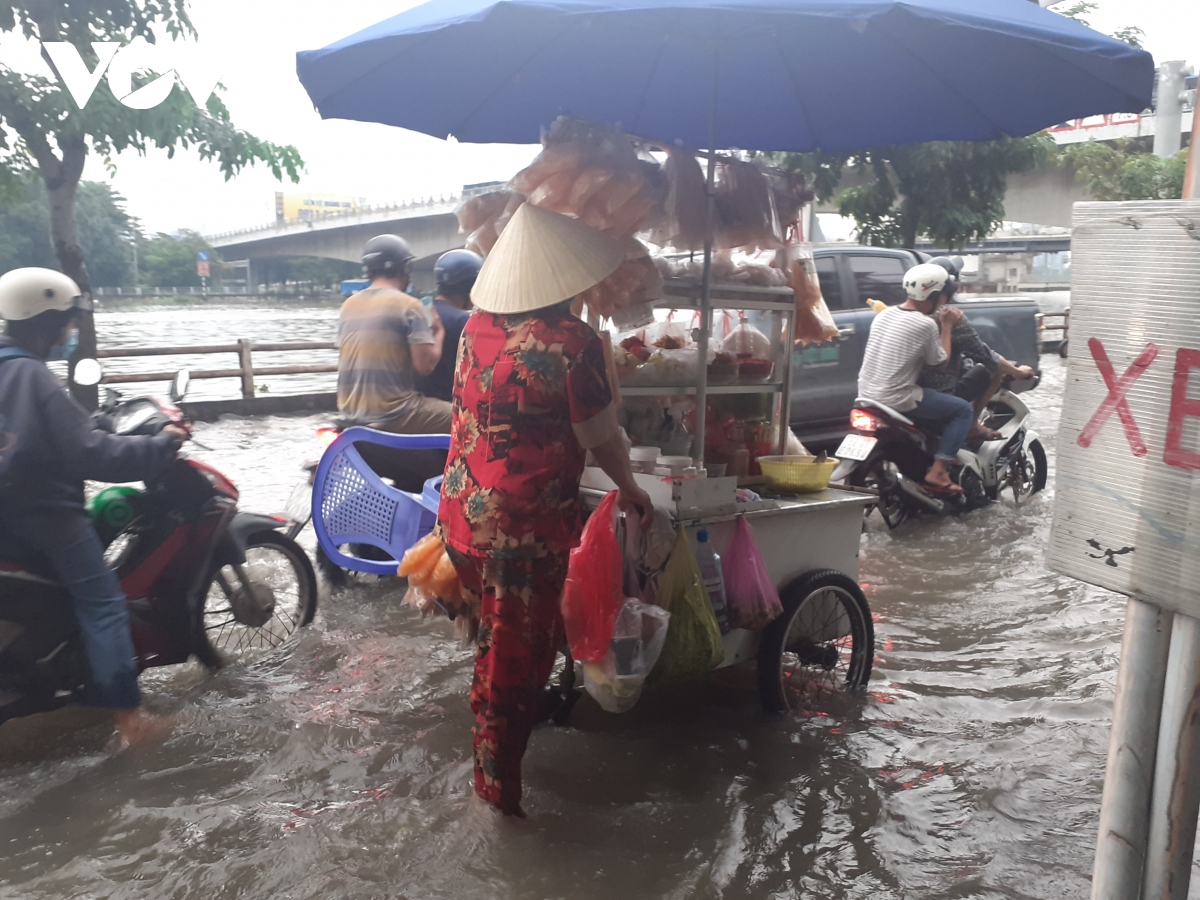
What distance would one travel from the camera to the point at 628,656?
3.06 m

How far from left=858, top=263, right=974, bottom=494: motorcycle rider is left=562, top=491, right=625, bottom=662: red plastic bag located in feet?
12.8

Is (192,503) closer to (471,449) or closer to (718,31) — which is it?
(471,449)

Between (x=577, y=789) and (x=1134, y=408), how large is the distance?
227 cm

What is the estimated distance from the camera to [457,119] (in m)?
4.00

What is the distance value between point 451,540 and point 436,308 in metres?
2.62

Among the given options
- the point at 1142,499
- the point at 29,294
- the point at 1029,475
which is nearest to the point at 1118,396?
the point at 1142,499

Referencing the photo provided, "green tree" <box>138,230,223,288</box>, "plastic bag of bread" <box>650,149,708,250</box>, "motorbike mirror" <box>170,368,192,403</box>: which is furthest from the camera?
"green tree" <box>138,230,223,288</box>

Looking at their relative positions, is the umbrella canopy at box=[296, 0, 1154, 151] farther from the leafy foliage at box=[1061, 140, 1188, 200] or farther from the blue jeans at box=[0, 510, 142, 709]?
the leafy foliage at box=[1061, 140, 1188, 200]

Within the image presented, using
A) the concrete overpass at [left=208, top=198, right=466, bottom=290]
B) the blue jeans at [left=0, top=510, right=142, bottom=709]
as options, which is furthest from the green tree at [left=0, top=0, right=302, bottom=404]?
the concrete overpass at [left=208, top=198, right=466, bottom=290]

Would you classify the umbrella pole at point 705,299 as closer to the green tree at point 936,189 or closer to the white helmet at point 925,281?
the white helmet at point 925,281

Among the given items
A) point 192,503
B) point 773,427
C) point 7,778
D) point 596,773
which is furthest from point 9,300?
point 773,427

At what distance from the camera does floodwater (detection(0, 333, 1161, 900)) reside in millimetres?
2770

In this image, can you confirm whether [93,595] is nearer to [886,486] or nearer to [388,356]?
[388,356]

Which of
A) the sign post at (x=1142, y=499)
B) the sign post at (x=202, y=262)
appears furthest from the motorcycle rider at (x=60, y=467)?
the sign post at (x=202, y=262)
